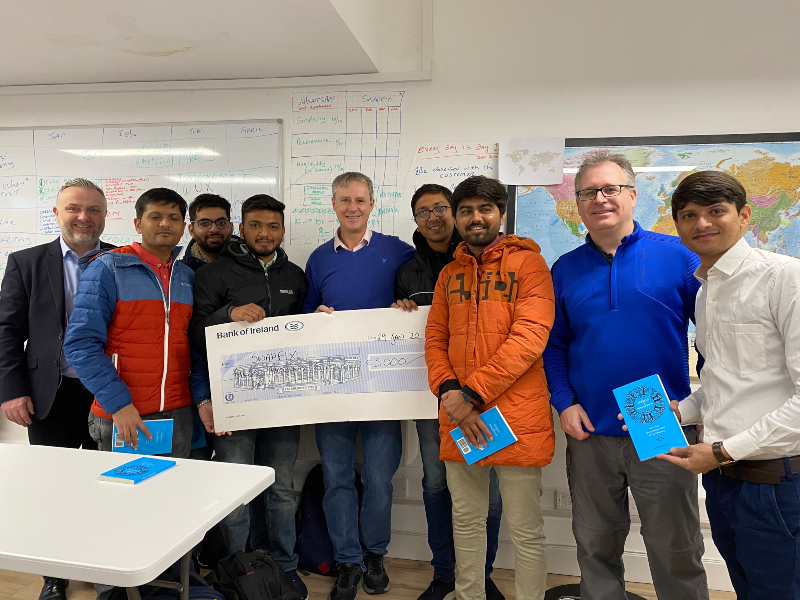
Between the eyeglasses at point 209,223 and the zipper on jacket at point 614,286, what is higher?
the eyeglasses at point 209,223

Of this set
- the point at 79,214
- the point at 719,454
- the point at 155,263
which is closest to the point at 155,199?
the point at 155,263

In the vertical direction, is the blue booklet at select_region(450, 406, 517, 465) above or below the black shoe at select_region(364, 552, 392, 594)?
above

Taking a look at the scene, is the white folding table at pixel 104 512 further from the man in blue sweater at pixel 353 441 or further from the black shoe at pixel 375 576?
the black shoe at pixel 375 576

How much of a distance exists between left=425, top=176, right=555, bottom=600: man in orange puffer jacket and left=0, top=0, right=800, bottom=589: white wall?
716mm

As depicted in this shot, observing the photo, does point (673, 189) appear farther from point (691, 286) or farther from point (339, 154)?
point (339, 154)

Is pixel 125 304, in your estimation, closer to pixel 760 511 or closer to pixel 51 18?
pixel 51 18

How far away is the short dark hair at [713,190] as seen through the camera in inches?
54.9

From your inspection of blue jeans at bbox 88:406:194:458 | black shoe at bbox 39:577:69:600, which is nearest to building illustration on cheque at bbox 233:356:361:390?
blue jeans at bbox 88:406:194:458

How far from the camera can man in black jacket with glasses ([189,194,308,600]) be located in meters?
2.22

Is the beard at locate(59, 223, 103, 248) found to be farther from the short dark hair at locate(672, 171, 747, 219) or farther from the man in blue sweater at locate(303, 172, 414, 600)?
the short dark hair at locate(672, 171, 747, 219)

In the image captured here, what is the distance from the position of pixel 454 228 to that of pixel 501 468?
3.54 feet

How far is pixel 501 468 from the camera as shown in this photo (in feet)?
6.15

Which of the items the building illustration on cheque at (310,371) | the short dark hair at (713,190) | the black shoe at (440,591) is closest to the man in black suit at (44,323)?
the building illustration on cheque at (310,371)

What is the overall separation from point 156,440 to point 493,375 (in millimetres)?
1351
